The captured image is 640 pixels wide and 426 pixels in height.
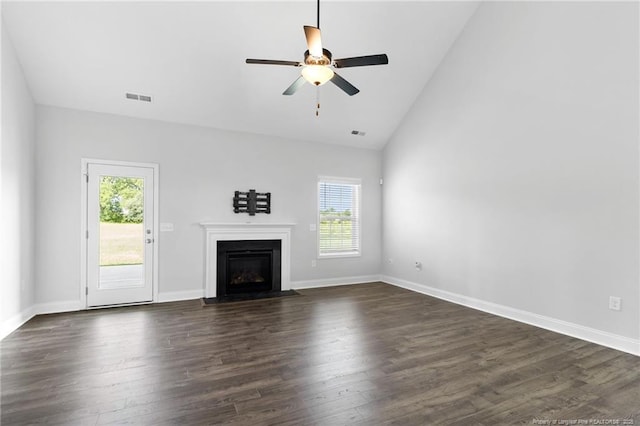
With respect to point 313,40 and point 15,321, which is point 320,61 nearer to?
point 313,40

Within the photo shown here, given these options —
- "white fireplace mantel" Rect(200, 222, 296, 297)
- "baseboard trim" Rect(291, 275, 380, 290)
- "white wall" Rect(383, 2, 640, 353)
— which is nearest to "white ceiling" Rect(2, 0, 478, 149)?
"white wall" Rect(383, 2, 640, 353)

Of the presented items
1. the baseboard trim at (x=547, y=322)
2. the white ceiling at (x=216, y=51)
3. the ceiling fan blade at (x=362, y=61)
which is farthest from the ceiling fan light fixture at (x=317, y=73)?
the baseboard trim at (x=547, y=322)

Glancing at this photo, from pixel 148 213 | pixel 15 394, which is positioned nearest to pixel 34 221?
pixel 148 213

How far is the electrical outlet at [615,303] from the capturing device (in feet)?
11.1

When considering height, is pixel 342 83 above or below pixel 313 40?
below

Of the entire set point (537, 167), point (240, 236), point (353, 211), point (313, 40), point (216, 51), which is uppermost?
point (216, 51)

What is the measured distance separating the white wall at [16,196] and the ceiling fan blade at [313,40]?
135 inches

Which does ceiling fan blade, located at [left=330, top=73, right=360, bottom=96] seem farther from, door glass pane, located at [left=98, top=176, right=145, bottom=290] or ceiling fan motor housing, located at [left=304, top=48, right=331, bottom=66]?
door glass pane, located at [left=98, top=176, right=145, bottom=290]

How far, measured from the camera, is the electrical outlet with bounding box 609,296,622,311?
3381mm

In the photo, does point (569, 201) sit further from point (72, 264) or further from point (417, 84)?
point (72, 264)

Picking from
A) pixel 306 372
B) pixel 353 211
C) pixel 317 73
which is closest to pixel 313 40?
pixel 317 73

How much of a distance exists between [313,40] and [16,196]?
12.8 ft

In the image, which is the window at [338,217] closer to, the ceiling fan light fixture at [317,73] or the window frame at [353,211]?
the window frame at [353,211]

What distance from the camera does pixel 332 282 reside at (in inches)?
260
